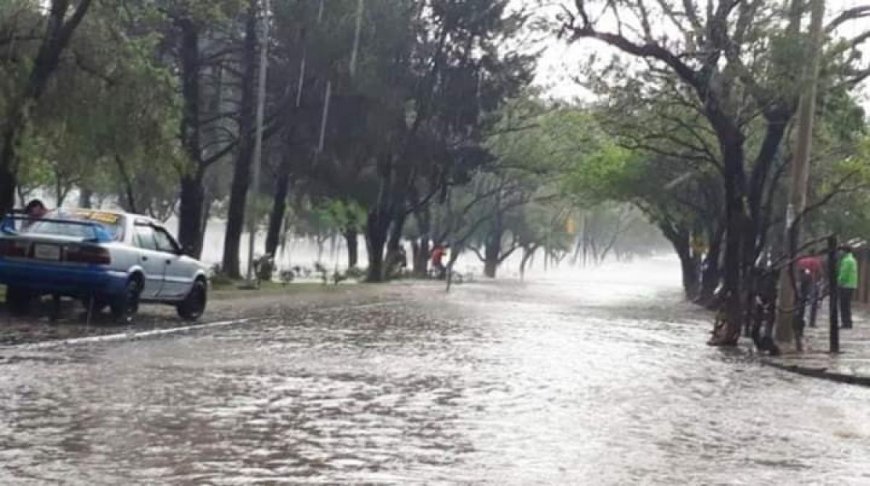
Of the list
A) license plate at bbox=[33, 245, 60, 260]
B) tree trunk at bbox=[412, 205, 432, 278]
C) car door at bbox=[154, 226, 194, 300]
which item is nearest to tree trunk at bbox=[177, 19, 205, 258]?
car door at bbox=[154, 226, 194, 300]

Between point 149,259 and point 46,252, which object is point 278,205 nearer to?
point 149,259

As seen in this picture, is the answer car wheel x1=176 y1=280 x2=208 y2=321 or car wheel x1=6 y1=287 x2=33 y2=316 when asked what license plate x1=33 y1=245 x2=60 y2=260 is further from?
car wheel x1=176 y1=280 x2=208 y2=321

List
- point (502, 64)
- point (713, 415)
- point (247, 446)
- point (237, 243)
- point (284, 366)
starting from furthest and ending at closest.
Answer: point (502, 64) → point (237, 243) → point (284, 366) → point (713, 415) → point (247, 446)

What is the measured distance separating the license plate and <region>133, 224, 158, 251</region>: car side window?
1.48 m

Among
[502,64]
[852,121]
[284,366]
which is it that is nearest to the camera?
[284,366]

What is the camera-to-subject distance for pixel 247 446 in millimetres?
8539

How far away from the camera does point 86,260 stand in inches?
675

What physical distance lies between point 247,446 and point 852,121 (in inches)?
865

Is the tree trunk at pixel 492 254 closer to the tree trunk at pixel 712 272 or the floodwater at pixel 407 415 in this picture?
the tree trunk at pixel 712 272

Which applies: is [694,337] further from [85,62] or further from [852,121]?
[85,62]

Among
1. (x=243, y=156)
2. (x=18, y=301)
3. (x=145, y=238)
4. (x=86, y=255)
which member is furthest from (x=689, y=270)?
(x=86, y=255)

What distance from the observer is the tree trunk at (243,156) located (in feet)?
123

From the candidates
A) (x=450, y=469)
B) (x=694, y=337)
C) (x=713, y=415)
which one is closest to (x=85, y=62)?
(x=694, y=337)

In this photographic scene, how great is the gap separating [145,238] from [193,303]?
6.67 ft
